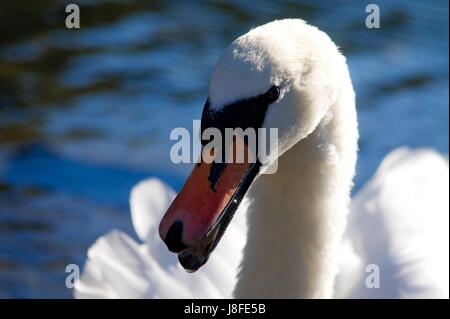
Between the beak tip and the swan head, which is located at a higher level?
the swan head

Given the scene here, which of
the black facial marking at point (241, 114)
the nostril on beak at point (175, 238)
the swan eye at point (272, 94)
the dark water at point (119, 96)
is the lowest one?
the nostril on beak at point (175, 238)

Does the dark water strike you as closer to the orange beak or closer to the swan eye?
the orange beak

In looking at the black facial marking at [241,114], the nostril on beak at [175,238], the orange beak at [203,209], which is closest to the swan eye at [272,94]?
the black facial marking at [241,114]

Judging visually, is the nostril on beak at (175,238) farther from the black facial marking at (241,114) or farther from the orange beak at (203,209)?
the black facial marking at (241,114)

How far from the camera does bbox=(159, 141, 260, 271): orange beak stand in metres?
3.48

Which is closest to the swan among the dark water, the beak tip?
the beak tip

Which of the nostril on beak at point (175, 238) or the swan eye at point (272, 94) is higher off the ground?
the swan eye at point (272, 94)

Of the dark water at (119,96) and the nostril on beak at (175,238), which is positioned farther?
the dark water at (119,96)

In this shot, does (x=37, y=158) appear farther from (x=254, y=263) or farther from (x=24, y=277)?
(x=254, y=263)

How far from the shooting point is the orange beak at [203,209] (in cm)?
348

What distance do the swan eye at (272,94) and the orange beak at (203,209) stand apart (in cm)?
20

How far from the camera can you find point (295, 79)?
145 inches

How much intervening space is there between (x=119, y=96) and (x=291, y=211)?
3.24m

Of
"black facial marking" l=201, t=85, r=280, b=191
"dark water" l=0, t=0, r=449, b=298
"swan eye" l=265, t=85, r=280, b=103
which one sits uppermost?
"dark water" l=0, t=0, r=449, b=298
